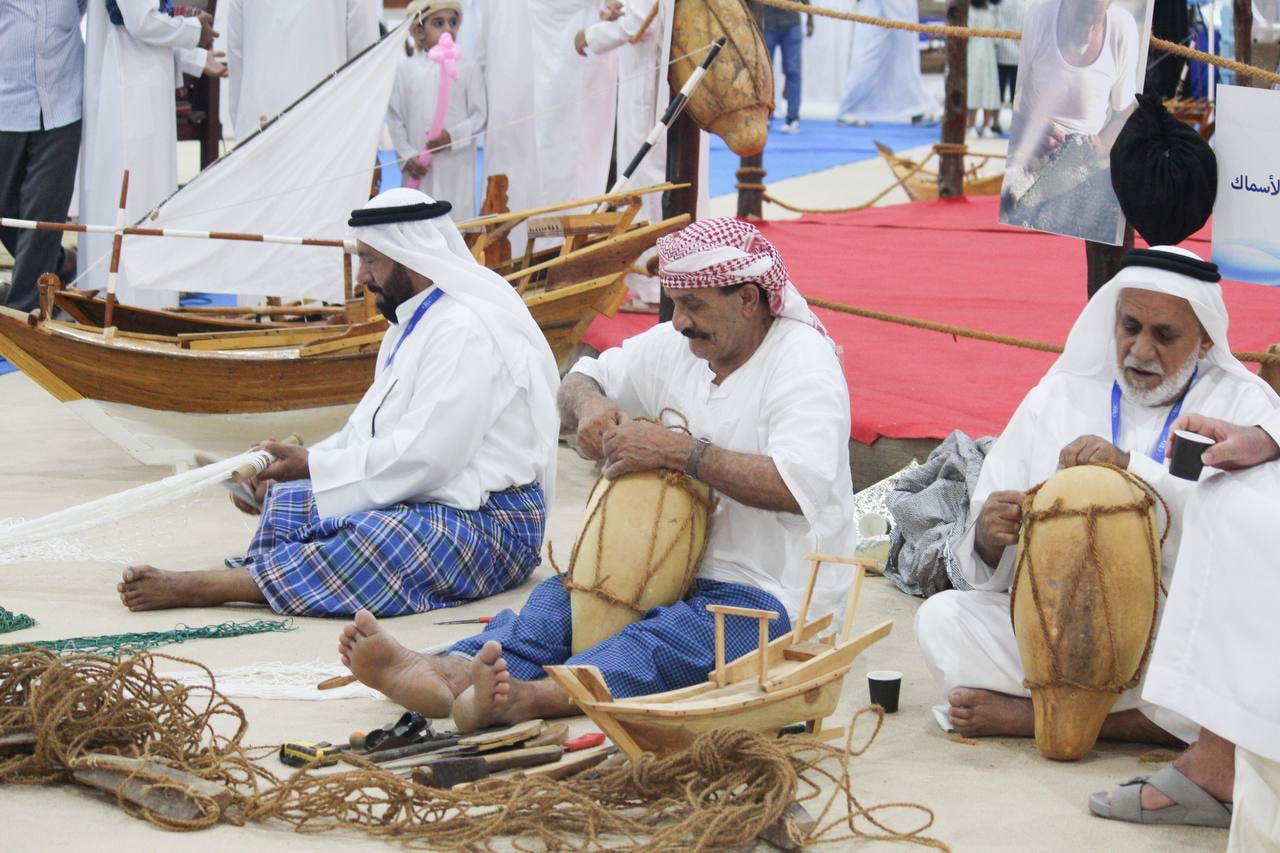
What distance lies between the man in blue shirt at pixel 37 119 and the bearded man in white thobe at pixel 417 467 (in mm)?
3845

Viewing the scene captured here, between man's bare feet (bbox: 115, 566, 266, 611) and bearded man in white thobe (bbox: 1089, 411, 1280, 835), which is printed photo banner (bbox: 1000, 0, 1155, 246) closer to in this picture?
bearded man in white thobe (bbox: 1089, 411, 1280, 835)

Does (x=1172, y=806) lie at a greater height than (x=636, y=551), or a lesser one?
lesser

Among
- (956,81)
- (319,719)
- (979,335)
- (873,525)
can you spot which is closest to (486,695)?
(319,719)

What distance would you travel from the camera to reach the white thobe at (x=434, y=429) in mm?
4520

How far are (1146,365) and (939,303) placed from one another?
4501mm

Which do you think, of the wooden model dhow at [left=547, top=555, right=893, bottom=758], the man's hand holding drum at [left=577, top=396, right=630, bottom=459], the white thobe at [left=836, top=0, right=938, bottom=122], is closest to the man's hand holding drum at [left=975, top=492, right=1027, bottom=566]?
the wooden model dhow at [left=547, top=555, right=893, bottom=758]

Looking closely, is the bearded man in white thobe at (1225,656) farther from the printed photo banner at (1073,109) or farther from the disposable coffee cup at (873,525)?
the disposable coffee cup at (873,525)

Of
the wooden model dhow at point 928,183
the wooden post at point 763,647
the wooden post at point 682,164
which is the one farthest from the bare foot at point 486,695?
the wooden model dhow at point 928,183

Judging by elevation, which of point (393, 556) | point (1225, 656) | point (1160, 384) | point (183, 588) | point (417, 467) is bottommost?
point (183, 588)

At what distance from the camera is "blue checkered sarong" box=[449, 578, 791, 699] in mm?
3639

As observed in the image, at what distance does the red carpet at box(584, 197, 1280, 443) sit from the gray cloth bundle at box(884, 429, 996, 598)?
41 cm

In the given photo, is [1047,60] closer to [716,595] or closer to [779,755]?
[716,595]

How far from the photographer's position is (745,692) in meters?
3.35

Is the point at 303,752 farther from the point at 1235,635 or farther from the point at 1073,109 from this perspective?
the point at 1073,109
